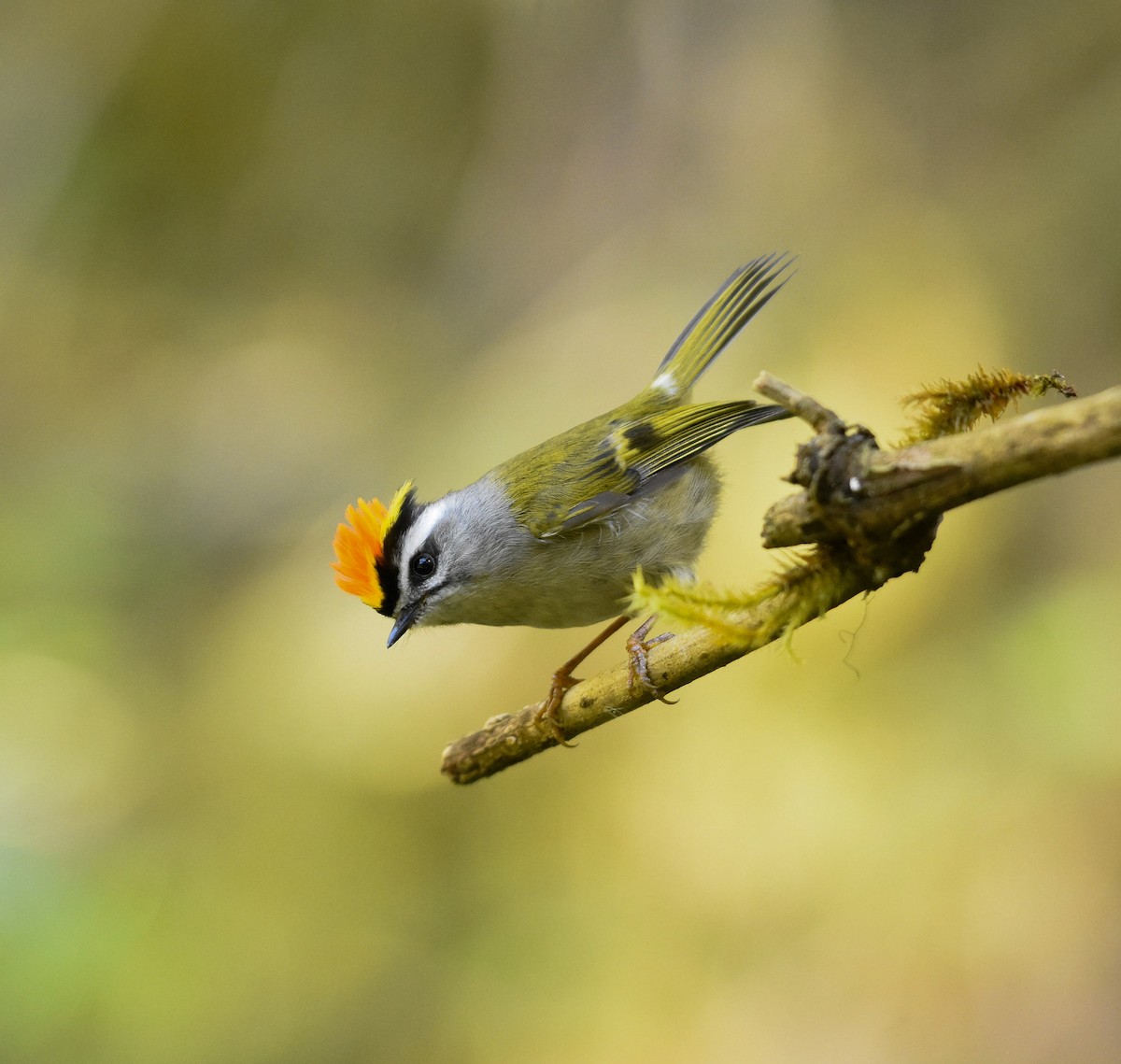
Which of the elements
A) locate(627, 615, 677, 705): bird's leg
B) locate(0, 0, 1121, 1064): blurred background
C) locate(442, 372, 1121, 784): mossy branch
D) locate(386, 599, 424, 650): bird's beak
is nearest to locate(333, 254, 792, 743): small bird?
locate(386, 599, 424, 650): bird's beak

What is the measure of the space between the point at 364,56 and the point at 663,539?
6.05 metres

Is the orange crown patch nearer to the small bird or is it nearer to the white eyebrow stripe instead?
the small bird

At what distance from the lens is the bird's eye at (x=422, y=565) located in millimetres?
3391

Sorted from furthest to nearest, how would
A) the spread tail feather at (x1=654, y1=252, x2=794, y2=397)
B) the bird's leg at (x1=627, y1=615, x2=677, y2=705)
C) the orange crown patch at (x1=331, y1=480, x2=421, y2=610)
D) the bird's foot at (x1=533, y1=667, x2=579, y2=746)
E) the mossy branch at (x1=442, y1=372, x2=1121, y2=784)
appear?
→ the spread tail feather at (x1=654, y1=252, x2=794, y2=397) < the orange crown patch at (x1=331, y1=480, x2=421, y2=610) < the bird's foot at (x1=533, y1=667, x2=579, y2=746) < the bird's leg at (x1=627, y1=615, x2=677, y2=705) < the mossy branch at (x1=442, y1=372, x2=1121, y2=784)

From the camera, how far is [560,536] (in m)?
3.43

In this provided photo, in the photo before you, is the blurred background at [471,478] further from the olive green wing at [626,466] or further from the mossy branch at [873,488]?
the mossy branch at [873,488]

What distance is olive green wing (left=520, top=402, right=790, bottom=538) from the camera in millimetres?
3395

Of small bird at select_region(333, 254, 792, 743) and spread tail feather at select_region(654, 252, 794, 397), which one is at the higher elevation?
spread tail feather at select_region(654, 252, 794, 397)

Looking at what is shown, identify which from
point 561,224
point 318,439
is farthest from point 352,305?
point 561,224

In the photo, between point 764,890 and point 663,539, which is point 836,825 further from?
point 663,539

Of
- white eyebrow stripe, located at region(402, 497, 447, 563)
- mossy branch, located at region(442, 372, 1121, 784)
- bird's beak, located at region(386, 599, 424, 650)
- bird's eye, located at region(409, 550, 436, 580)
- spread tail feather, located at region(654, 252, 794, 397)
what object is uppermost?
spread tail feather, located at region(654, 252, 794, 397)

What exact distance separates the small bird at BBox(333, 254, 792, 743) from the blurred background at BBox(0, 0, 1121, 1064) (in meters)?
1.60

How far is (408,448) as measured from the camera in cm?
671

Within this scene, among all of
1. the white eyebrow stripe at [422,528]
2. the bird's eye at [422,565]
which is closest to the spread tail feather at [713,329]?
the white eyebrow stripe at [422,528]
